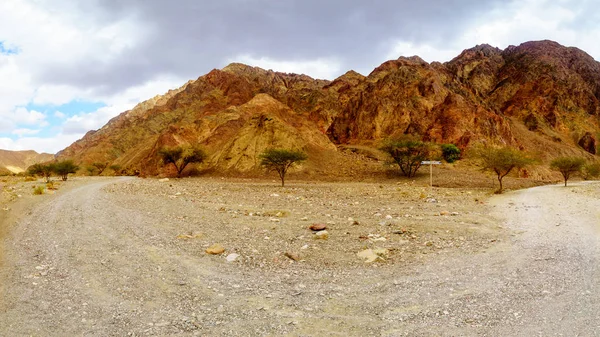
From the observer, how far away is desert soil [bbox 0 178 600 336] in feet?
16.6

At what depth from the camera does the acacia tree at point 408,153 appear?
3888cm

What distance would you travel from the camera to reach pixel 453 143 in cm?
5403

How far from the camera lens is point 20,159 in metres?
156

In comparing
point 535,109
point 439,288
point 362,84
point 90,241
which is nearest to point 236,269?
point 439,288

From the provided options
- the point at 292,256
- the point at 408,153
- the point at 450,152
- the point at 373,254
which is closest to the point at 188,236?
the point at 292,256

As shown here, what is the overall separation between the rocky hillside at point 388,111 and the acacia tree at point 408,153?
8.89m

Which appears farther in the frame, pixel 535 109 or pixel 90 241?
pixel 535 109

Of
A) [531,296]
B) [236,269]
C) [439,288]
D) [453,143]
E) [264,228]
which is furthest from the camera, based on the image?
[453,143]

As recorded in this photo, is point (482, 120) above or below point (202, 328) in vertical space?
above

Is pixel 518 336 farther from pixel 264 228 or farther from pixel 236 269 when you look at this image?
pixel 264 228

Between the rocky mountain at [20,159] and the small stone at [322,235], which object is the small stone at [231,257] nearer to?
the small stone at [322,235]

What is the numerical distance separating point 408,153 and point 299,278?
34706 millimetres

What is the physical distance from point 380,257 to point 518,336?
3653 mm

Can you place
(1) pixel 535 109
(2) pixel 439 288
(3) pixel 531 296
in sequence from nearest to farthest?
1. (3) pixel 531 296
2. (2) pixel 439 288
3. (1) pixel 535 109
